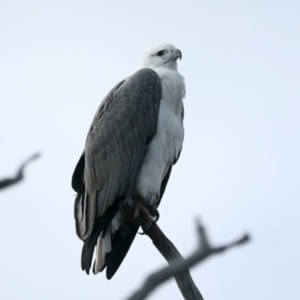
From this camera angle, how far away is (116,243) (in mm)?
6203

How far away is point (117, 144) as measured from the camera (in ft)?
22.1

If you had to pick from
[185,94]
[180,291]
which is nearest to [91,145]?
[185,94]

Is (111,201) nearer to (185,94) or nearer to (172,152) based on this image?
(172,152)

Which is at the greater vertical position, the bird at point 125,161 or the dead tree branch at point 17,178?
the bird at point 125,161

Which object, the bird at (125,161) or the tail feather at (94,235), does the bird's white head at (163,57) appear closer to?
the bird at (125,161)

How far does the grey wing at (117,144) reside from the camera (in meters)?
6.32

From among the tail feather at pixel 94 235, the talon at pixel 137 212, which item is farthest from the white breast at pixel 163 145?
the tail feather at pixel 94 235

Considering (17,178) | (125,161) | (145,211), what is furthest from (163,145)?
(17,178)

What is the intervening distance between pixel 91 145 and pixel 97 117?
0.42 m

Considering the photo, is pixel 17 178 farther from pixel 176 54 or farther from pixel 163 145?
pixel 176 54

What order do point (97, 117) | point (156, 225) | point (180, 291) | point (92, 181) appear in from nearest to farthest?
1. point (180, 291)
2. point (156, 225)
3. point (92, 181)
4. point (97, 117)

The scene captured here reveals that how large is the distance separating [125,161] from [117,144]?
293 millimetres

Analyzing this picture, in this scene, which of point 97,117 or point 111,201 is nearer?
point 111,201

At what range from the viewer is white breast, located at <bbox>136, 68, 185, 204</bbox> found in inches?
250
